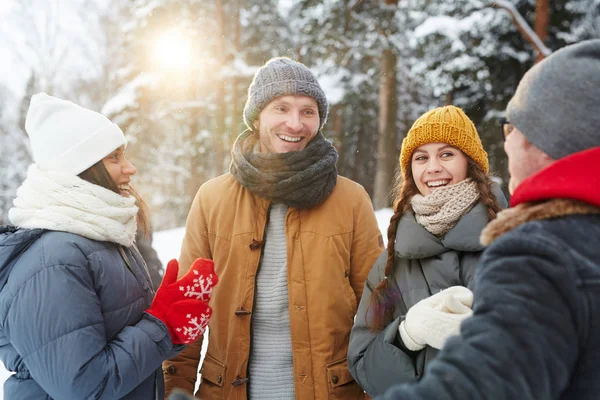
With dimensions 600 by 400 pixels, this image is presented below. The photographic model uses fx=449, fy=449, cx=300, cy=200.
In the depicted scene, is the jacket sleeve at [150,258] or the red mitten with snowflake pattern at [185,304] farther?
the jacket sleeve at [150,258]

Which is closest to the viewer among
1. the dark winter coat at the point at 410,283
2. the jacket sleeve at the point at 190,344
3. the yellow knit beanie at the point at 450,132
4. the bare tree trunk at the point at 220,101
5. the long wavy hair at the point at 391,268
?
the dark winter coat at the point at 410,283

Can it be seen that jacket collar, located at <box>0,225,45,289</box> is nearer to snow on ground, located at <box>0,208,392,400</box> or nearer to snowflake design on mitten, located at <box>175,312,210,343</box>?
snowflake design on mitten, located at <box>175,312,210,343</box>

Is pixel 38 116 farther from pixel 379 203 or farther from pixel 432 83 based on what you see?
pixel 379 203

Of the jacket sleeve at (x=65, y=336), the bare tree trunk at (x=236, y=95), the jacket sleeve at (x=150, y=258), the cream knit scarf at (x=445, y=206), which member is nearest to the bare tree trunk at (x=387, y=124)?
the bare tree trunk at (x=236, y=95)

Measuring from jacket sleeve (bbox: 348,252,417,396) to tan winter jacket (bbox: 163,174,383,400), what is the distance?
283mm

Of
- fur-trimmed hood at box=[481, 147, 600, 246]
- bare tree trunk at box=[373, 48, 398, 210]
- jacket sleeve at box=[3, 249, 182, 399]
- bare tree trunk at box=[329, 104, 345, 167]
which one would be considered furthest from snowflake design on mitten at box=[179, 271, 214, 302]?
bare tree trunk at box=[329, 104, 345, 167]

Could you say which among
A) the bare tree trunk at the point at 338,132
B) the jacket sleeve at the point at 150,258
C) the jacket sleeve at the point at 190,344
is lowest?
the bare tree trunk at the point at 338,132

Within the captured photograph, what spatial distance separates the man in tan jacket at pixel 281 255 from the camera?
7.50 ft

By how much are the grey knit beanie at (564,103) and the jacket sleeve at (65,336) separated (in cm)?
156

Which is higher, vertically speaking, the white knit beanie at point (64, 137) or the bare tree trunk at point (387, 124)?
the white knit beanie at point (64, 137)

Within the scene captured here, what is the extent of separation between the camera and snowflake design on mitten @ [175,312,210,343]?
6.22ft

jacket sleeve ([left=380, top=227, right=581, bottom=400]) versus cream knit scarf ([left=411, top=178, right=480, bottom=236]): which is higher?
jacket sleeve ([left=380, top=227, right=581, bottom=400])

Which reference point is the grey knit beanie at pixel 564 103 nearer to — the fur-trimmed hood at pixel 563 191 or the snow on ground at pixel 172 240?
the fur-trimmed hood at pixel 563 191

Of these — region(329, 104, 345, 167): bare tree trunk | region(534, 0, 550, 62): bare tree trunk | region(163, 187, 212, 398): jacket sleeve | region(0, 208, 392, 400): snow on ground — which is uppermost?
region(534, 0, 550, 62): bare tree trunk
